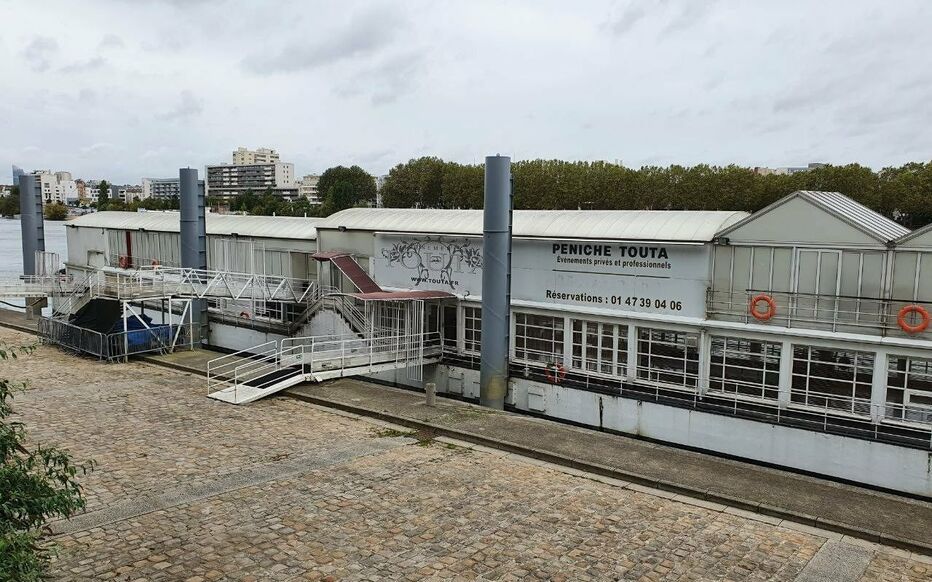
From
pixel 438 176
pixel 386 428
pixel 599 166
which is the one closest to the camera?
pixel 386 428

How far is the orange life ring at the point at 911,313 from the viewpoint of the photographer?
14.8m

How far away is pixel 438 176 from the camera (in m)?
93.5

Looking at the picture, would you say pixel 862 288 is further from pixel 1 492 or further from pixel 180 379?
pixel 180 379

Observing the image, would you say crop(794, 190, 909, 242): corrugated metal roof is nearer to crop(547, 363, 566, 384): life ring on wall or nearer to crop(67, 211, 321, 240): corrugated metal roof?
crop(547, 363, 566, 384): life ring on wall

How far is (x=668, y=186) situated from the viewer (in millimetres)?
75875

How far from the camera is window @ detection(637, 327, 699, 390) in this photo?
711 inches

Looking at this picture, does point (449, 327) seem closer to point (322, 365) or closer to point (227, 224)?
point (322, 365)

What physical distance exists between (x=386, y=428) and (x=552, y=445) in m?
4.26

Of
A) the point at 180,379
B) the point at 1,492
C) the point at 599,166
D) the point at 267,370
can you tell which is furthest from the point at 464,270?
the point at 599,166

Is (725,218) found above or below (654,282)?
above

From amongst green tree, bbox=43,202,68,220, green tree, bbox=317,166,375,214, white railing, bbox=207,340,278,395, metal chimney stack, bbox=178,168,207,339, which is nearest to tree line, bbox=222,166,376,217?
green tree, bbox=317,166,375,214

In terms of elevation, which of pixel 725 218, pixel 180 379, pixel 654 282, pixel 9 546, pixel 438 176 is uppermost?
pixel 438 176

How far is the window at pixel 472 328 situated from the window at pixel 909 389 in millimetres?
11491

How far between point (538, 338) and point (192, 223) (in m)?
16.8
